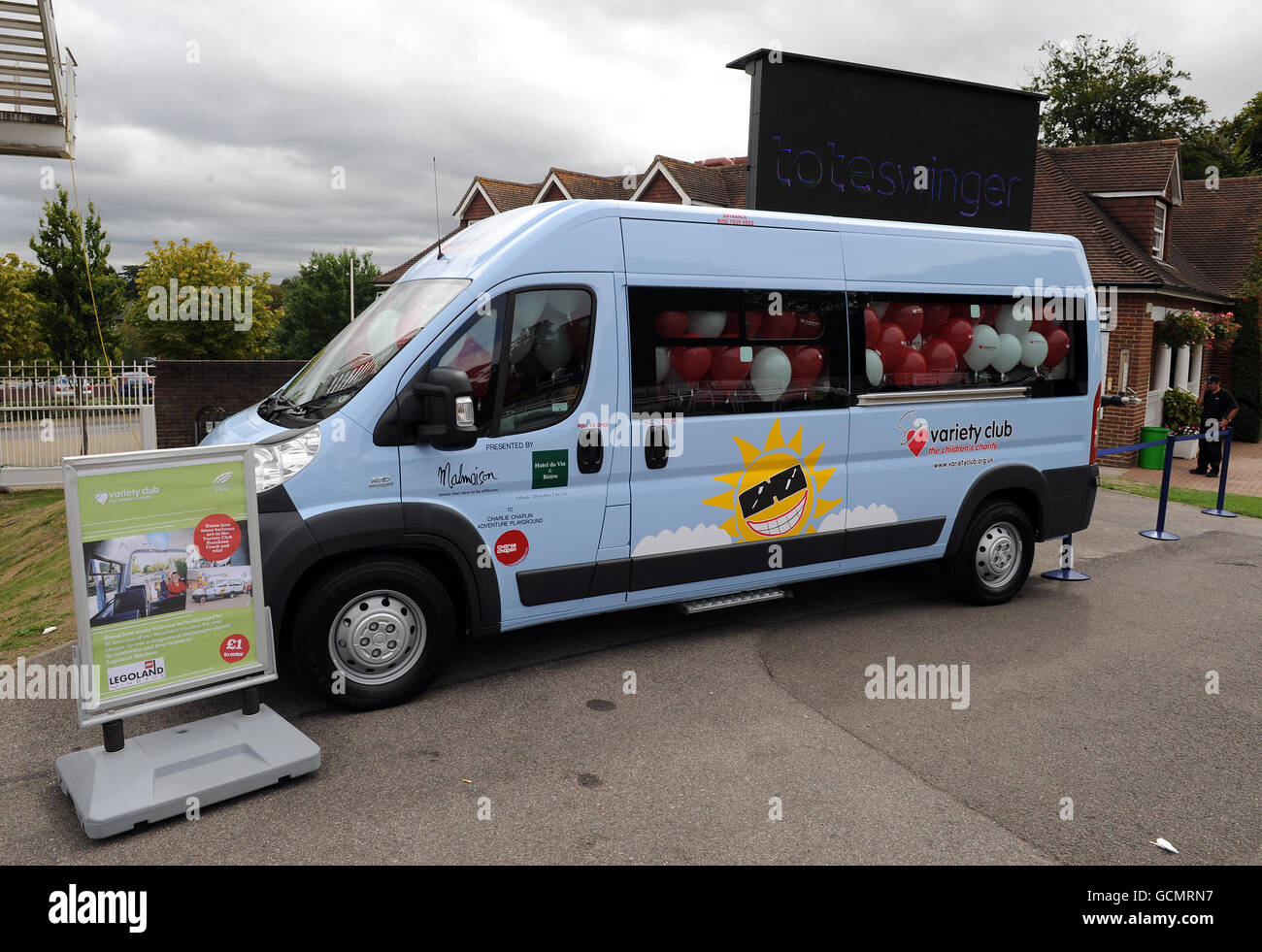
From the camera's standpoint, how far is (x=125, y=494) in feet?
12.8

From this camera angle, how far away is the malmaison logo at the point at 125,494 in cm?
382

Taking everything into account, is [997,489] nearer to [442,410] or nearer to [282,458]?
[442,410]

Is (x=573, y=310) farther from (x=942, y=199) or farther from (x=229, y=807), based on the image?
(x=942, y=199)

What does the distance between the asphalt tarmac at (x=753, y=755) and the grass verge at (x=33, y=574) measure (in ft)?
3.57

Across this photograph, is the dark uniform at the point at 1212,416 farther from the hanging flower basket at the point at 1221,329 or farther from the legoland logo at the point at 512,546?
the legoland logo at the point at 512,546

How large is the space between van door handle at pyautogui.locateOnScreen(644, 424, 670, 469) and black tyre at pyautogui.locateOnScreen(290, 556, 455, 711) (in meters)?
1.43

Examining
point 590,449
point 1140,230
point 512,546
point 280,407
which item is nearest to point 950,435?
Result: point 590,449

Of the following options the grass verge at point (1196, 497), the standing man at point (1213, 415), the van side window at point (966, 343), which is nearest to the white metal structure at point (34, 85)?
the van side window at point (966, 343)

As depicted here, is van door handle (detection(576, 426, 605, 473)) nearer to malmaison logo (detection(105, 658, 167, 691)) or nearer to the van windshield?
the van windshield

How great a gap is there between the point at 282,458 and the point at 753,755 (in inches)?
110
